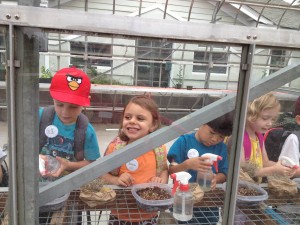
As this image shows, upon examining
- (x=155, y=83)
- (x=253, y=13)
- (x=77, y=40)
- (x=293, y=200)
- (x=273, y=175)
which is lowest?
(x=293, y=200)

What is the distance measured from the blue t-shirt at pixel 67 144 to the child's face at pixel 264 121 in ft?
1.83

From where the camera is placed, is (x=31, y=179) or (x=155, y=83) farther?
(x=155, y=83)

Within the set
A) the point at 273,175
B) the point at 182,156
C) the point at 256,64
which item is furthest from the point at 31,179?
the point at 273,175

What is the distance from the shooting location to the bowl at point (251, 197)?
1123mm

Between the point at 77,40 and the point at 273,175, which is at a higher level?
the point at 77,40

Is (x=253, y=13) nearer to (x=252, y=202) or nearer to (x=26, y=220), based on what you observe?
(x=252, y=202)

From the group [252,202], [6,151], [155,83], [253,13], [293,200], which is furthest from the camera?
[253,13]

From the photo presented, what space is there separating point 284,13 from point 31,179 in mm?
2870

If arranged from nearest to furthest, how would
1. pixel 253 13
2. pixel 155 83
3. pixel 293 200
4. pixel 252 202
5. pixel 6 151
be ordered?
pixel 6 151, pixel 155 83, pixel 252 202, pixel 293 200, pixel 253 13

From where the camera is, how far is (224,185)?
1096 millimetres

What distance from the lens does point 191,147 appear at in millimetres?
1227

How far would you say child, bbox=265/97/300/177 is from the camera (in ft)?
3.98

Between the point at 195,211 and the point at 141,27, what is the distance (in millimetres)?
742

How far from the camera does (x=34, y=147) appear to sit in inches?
35.4
